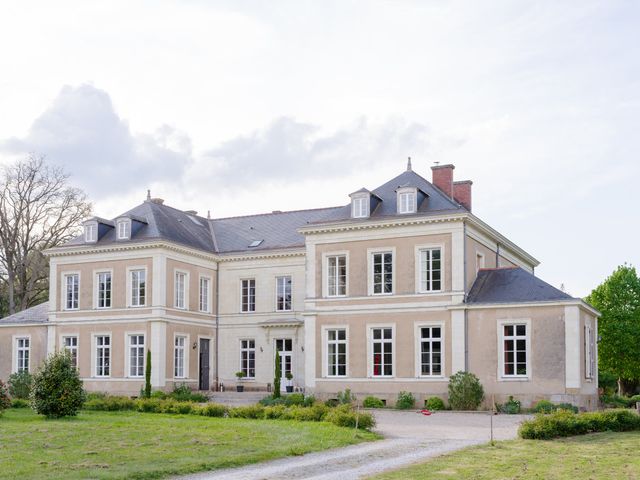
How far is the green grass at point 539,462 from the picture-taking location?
13203 millimetres

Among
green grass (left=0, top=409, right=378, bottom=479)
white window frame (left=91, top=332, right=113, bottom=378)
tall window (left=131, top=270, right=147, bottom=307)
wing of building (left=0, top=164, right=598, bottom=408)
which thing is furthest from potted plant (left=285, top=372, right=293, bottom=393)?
green grass (left=0, top=409, right=378, bottom=479)

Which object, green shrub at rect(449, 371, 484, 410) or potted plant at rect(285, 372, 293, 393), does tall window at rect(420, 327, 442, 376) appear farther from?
potted plant at rect(285, 372, 293, 393)

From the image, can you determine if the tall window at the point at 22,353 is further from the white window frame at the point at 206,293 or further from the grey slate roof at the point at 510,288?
the grey slate roof at the point at 510,288

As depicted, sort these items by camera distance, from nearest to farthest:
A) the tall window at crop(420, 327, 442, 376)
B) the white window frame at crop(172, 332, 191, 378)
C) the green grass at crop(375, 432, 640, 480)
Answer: the green grass at crop(375, 432, 640, 480), the tall window at crop(420, 327, 442, 376), the white window frame at crop(172, 332, 191, 378)

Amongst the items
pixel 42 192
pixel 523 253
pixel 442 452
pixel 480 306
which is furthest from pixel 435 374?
pixel 42 192

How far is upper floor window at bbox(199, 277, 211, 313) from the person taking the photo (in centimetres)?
3828

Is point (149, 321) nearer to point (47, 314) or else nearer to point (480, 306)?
point (47, 314)

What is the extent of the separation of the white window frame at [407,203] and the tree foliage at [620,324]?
19.1 m

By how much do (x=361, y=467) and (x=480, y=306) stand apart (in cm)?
1622

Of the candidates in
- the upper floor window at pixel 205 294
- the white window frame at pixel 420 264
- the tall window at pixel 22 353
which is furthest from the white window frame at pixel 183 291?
the white window frame at pixel 420 264

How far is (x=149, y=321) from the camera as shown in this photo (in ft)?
115

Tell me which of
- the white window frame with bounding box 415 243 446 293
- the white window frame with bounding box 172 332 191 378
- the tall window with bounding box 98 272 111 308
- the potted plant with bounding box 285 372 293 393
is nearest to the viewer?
the white window frame with bounding box 415 243 446 293

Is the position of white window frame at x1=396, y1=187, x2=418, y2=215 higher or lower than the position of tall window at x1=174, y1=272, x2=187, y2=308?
higher

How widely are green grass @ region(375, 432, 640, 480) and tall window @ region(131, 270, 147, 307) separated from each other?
69.3 ft
